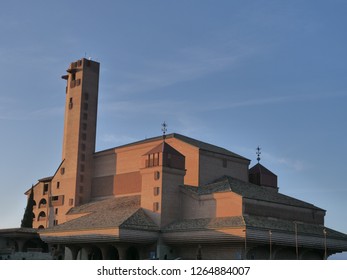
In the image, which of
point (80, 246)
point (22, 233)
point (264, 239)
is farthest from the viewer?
point (22, 233)

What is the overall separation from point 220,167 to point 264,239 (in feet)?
65.1

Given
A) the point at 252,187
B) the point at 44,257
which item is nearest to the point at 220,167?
the point at 252,187

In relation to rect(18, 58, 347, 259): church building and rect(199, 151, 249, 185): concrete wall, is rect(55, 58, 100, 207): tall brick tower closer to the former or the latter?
rect(18, 58, 347, 259): church building

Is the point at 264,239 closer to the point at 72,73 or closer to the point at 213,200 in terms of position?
the point at 213,200

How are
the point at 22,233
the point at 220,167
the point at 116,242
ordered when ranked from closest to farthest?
the point at 116,242, the point at 220,167, the point at 22,233

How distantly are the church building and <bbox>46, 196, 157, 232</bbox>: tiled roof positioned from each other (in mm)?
175

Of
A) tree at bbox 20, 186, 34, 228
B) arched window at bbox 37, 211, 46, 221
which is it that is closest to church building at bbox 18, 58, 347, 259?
arched window at bbox 37, 211, 46, 221

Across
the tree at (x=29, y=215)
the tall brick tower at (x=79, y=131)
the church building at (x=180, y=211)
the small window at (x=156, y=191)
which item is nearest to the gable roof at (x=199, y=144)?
the church building at (x=180, y=211)

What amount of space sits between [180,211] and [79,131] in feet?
95.0

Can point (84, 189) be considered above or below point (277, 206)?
above

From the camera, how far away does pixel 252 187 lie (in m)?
73.8

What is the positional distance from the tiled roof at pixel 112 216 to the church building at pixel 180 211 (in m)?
0.18

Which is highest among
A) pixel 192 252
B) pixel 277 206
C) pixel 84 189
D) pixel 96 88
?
pixel 96 88

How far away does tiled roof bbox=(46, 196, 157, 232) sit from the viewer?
66.0 meters
